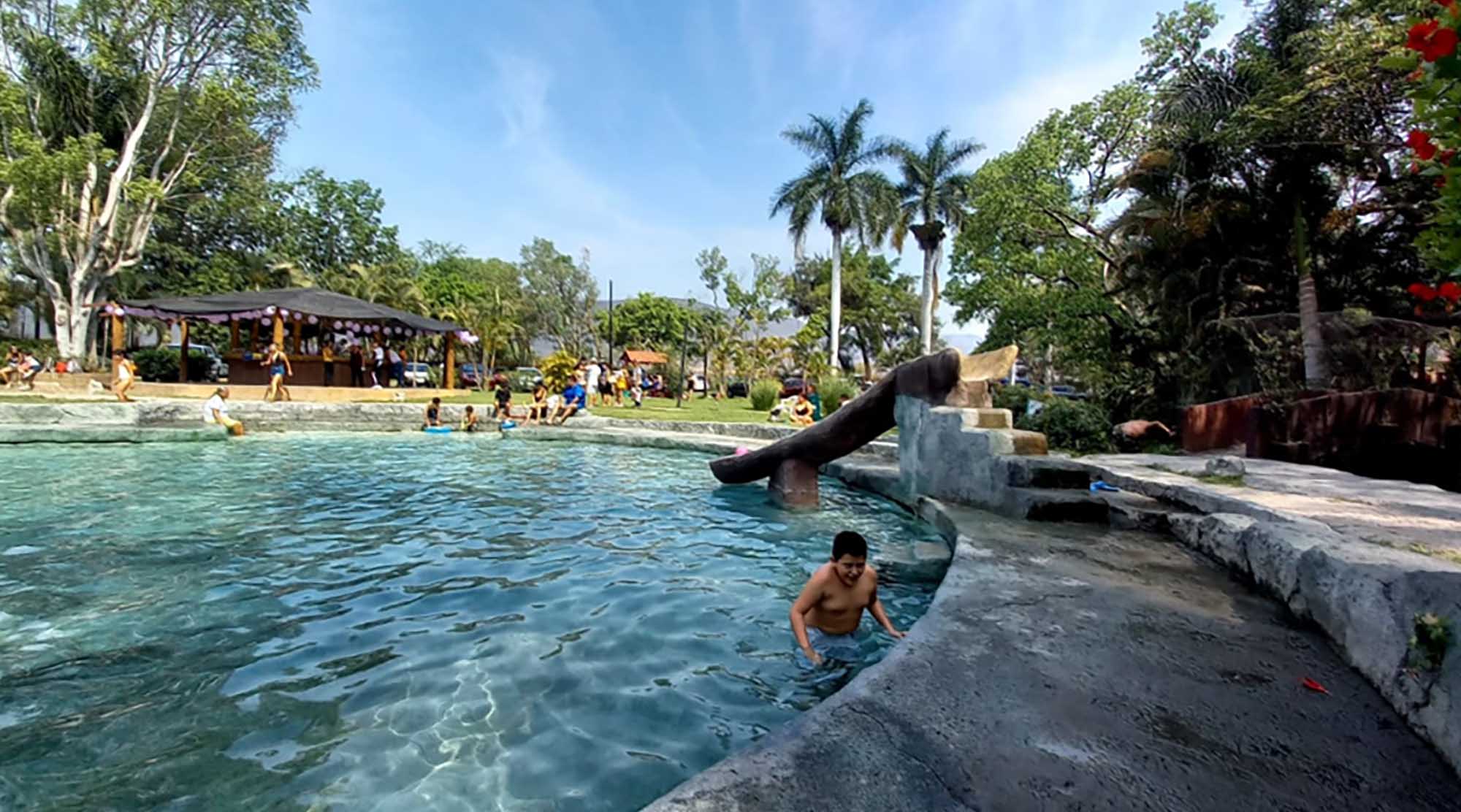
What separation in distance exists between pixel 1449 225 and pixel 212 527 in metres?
Result: 9.16

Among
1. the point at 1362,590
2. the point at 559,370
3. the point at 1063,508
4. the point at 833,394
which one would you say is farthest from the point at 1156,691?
the point at 559,370

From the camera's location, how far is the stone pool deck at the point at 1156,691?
2.01 meters

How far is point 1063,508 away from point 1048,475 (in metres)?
0.48

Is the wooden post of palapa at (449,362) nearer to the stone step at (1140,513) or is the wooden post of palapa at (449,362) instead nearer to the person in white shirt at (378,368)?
the person in white shirt at (378,368)

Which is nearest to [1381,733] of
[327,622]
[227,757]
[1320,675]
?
[1320,675]

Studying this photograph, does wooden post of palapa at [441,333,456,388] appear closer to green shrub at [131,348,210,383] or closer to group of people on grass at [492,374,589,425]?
group of people on grass at [492,374,589,425]

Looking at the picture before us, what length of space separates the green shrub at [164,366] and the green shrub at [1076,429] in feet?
93.6

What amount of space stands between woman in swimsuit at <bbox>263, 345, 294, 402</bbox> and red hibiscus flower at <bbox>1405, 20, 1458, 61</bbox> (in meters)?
22.4

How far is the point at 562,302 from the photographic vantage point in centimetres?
5059

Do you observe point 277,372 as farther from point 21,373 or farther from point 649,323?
point 649,323

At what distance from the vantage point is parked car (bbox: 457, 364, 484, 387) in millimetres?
37188

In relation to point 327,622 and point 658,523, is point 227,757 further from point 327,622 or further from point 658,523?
point 658,523

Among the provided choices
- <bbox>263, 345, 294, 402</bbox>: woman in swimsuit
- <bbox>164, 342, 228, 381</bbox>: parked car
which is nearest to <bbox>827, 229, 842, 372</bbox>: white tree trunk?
<bbox>263, 345, 294, 402</bbox>: woman in swimsuit

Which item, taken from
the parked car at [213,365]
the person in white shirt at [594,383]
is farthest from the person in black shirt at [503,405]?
the parked car at [213,365]
